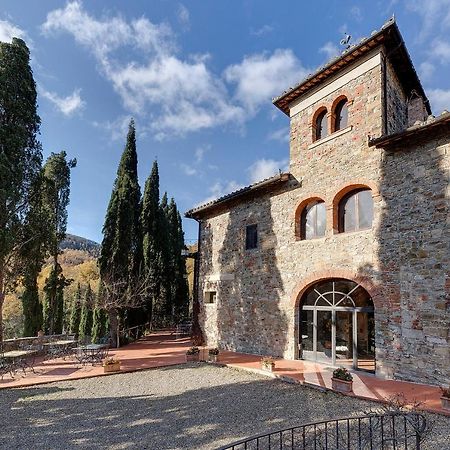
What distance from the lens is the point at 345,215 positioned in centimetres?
1030

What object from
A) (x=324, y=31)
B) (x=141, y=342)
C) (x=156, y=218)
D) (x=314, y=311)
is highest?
(x=324, y=31)

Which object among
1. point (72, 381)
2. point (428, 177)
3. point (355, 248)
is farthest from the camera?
point (355, 248)

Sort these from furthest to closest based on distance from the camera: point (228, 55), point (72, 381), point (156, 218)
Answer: point (156, 218), point (228, 55), point (72, 381)

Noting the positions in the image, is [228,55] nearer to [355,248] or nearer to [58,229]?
[355,248]

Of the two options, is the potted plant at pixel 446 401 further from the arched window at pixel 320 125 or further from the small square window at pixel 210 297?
the small square window at pixel 210 297

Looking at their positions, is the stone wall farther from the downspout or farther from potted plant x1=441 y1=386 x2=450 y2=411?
potted plant x1=441 y1=386 x2=450 y2=411

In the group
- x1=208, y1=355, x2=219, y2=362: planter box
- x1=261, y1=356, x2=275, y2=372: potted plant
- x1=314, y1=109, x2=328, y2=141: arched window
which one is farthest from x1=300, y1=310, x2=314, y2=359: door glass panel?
x1=314, y1=109, x2=328, y2=141: arched window

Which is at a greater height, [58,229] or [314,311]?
[58,229]

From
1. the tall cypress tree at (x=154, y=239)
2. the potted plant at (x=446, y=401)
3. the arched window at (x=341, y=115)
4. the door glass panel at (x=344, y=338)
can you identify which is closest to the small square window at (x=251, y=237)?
the door glass panel at (x=344, y=338)

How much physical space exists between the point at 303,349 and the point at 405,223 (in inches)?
214

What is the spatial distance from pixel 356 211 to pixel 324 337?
13.9ft

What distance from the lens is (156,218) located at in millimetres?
22688

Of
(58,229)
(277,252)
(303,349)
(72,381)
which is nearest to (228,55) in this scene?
(277,252)

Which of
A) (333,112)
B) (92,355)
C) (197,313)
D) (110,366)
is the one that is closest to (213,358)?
(110,366)
